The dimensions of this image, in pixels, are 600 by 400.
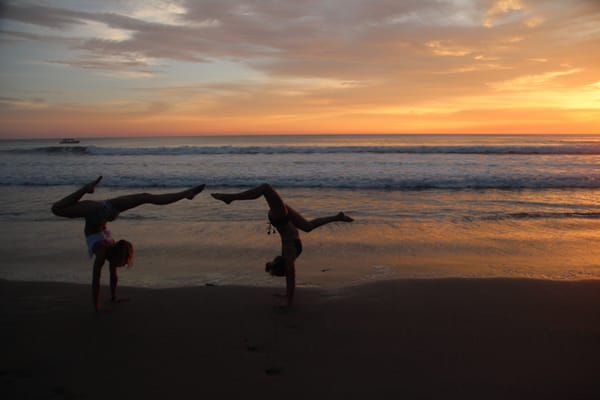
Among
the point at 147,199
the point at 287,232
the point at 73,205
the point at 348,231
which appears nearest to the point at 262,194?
the point at 287,232

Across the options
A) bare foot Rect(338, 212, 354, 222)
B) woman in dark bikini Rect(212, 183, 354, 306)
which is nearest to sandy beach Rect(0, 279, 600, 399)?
woman in dark bikini Rect(212, 183, 354, 306)

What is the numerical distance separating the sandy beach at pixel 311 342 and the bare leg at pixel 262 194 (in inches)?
45.1

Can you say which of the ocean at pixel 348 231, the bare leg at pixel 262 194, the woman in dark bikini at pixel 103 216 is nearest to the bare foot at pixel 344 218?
the bare leg at pixel 262 194

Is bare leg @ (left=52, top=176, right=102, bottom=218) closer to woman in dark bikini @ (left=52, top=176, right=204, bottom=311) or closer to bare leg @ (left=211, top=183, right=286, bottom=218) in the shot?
woman in dark bikini @ (left=52, top=176, right=204, bottom=311)

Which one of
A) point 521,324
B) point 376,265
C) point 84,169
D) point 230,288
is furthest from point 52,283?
point 84,169

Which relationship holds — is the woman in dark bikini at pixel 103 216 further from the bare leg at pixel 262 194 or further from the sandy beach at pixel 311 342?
the sandy beach at pixel 311 342

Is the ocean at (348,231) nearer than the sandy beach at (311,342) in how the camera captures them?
No

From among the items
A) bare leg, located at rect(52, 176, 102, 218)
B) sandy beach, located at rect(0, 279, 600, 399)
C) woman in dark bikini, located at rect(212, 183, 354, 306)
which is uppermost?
bare leg, located at rect(52, 176, 102, 218)

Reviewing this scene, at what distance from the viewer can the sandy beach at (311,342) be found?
10.7ft

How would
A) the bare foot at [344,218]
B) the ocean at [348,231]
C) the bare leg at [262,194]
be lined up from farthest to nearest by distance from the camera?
1. the ocean at [348,231]
2. the bare foot at [344,218]
3. the bare leg at [262,194]

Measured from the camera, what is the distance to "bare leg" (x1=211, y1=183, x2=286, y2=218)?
181 inches

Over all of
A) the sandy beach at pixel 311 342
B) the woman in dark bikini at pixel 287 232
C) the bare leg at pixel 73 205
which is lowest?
the sandy beach at pixel 311 342

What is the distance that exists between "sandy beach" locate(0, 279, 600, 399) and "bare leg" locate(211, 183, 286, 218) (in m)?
1.15

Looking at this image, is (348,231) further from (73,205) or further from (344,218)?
(73,205)
